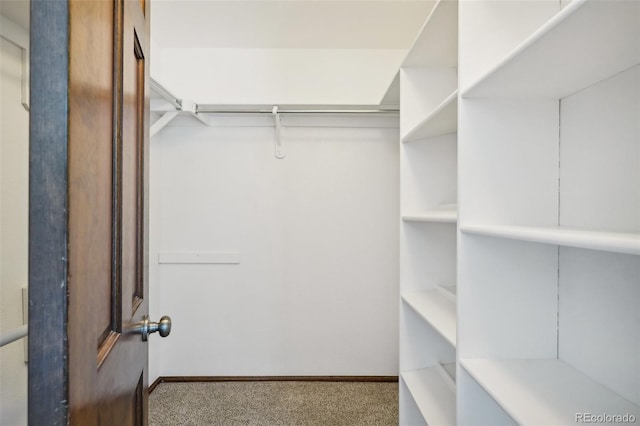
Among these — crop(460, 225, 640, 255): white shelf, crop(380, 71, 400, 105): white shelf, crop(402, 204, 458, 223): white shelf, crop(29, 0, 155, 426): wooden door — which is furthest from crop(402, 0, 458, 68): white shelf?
crop(29, 0, 155, 426): wooden door

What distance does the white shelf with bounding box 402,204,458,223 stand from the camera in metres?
1.26

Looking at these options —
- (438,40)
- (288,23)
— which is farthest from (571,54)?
(288,23)

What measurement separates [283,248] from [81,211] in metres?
2.11

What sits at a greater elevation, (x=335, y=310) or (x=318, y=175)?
(x=318, y=175)

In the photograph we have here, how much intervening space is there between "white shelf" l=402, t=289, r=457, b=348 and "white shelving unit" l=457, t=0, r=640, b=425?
19cm

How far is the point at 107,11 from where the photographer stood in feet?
1.99

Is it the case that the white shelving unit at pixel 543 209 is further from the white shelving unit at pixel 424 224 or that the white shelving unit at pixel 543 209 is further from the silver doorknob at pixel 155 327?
the silver doorknob at pixel 155 327

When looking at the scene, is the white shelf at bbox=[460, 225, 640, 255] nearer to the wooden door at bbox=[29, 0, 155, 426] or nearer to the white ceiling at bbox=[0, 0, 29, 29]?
the wooden door at bbox=[29, 0, 155, 426]

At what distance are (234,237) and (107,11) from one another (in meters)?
2.05

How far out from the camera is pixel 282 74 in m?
2.53

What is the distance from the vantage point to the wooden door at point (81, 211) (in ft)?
1.33

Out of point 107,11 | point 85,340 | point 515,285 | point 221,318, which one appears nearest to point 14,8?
point 107,11

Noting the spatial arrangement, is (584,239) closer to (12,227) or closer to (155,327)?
(155,327)

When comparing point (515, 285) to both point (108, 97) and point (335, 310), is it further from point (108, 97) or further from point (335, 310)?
point (335, 310)
